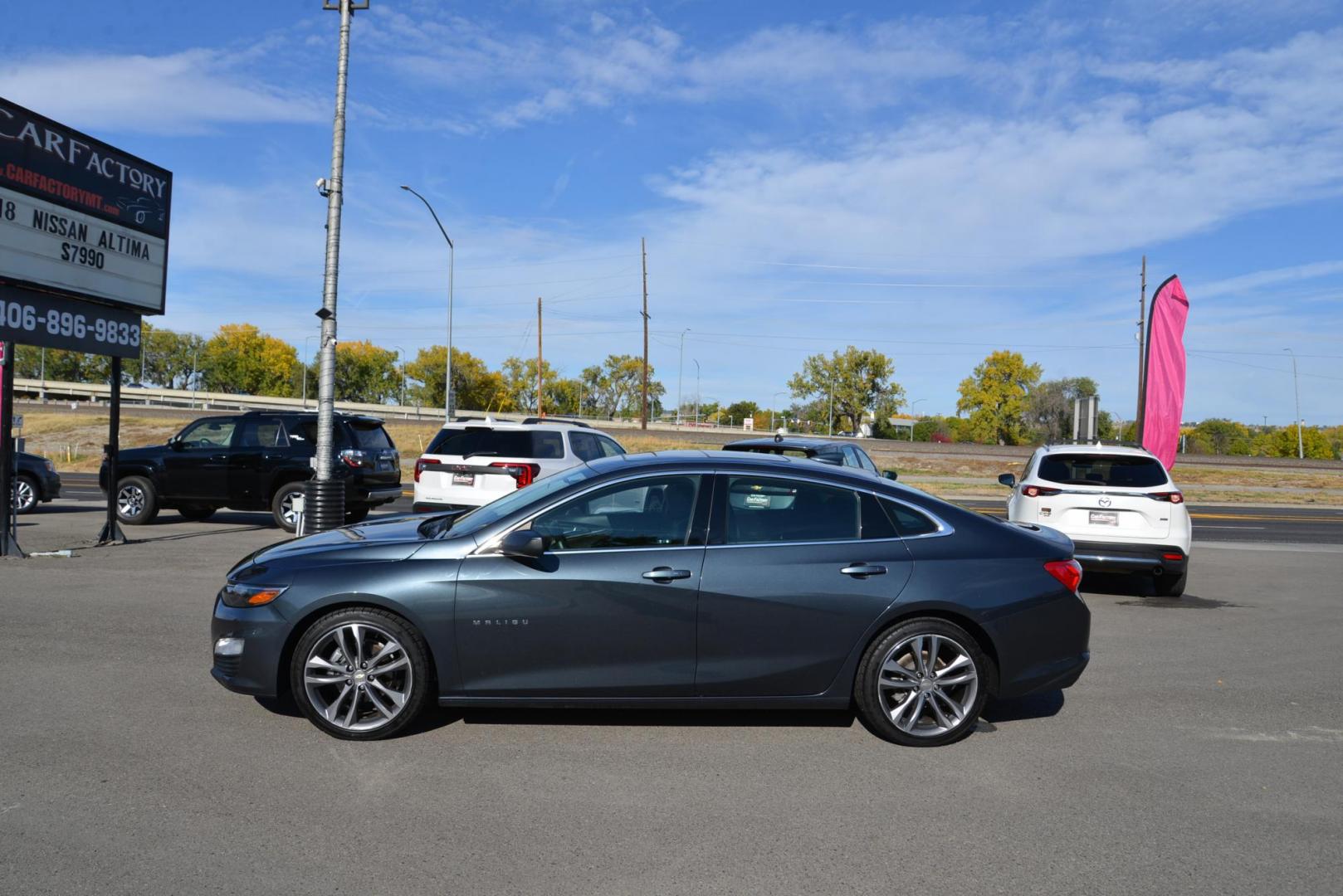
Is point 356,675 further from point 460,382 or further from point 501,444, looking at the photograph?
point 460,382

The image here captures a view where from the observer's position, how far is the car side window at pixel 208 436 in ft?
50.3

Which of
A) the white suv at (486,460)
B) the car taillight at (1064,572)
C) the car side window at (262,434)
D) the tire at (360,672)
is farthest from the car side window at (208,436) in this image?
the car taillight at (1064,572)

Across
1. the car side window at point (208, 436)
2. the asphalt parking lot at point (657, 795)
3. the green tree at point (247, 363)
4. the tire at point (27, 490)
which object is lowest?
the asphalt parking lot at point (657, 795)

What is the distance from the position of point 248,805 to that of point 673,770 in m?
1.97

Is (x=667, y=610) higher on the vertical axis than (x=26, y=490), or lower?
higher

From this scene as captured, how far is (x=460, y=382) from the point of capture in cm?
10412

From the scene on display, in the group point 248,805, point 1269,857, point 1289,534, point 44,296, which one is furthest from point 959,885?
point 1289,534

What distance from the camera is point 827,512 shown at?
5527 millimetres

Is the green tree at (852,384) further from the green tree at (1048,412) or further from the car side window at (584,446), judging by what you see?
the car side window at (584,446)

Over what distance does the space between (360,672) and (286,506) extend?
422 inches

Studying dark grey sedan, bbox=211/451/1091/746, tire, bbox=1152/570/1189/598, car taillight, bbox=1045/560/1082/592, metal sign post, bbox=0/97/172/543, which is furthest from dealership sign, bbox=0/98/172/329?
tire, bbox=1152/570/1189/598

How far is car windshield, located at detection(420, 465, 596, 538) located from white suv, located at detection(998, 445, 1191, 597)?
21.0 feet

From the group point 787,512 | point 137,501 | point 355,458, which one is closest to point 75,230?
point 355,458

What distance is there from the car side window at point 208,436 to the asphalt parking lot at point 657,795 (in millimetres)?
8557
